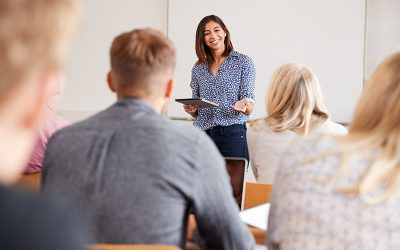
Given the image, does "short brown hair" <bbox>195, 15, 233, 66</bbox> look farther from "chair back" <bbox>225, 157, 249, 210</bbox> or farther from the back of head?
the back of head

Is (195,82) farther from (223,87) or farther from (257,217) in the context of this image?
(257,217)

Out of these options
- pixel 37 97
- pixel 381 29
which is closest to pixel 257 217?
pixel 37 97

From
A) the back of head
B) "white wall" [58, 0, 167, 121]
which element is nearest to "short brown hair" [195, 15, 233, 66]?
"white wall" [58, 0, 167, 121]

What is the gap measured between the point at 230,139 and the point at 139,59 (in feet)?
7.44

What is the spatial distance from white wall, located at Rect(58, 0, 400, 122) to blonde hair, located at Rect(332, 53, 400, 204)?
374 centimetres

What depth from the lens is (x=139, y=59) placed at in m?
1.71

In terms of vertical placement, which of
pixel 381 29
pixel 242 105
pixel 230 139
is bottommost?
pixel 230 139

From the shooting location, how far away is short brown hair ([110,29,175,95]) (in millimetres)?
1701

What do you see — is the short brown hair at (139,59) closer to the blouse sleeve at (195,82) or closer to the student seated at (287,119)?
the student seated at (287,119)

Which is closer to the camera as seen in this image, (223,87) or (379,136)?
(379,136)

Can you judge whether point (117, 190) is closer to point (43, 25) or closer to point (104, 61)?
point (43, 25)

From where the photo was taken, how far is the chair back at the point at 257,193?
247 centimetres

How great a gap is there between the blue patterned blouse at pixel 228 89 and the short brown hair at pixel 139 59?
223 cm

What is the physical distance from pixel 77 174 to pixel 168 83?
1.40 ft
